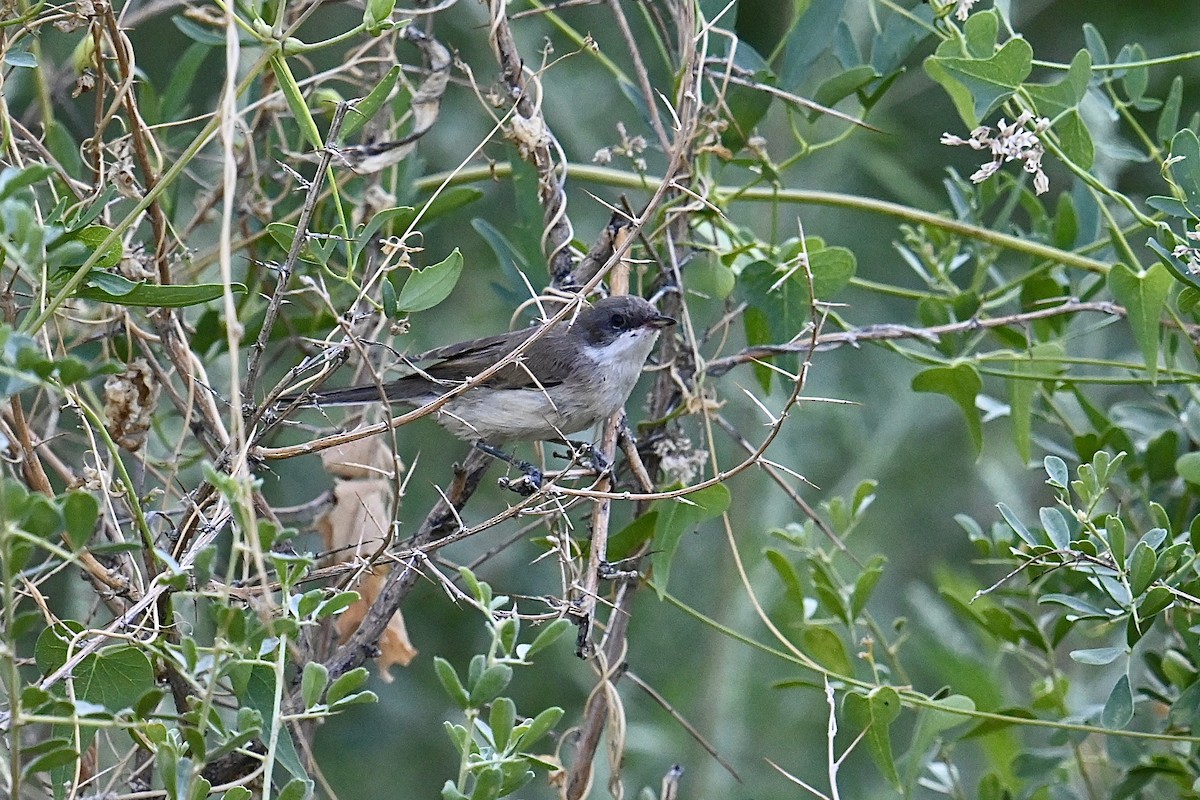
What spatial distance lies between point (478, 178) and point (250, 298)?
0.67 m

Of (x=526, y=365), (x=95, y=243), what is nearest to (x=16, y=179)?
(x=95, y=243)

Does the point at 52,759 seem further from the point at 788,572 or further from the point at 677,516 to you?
the point at 788,572

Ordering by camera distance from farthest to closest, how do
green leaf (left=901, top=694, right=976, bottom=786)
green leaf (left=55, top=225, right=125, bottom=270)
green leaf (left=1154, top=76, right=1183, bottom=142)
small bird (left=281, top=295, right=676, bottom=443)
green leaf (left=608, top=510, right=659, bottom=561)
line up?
small bird (left=281, top=295, right=676, bottom=443) → green leaf (left=608, top=510, right=659, bottom=561) → green leaf (left=1154, top=76, right=1183, bottom=142) → green leaf (left=901, top=694, right=976, bottom=786) → green leaf (left=55, top=225, right=125, bottom=270)

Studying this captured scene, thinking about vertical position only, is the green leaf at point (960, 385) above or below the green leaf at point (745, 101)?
below

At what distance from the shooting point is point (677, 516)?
2.57 m

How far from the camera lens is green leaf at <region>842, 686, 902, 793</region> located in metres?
2.31

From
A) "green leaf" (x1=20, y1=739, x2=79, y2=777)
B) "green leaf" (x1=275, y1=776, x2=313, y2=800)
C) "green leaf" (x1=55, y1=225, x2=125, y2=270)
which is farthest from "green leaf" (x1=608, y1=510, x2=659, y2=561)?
"green leaf" (x1=20, y1=739, x2=79, y2=777)

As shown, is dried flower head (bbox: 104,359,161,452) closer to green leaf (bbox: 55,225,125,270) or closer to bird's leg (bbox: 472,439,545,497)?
green leaf (bbox: 55,225,125,270)

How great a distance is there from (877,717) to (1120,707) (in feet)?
1.48

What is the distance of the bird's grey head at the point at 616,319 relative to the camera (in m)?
2.99

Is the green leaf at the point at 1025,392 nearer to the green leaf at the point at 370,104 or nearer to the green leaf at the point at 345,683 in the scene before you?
the green leaf at the point at 370,104

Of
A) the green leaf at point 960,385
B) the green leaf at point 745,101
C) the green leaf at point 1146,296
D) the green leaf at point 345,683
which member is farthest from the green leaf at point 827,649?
the green leaf at point 345,683

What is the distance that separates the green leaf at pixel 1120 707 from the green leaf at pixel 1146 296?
0.62 m

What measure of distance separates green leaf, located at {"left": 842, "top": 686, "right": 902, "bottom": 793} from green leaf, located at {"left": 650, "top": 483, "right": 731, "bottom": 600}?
0.47m
